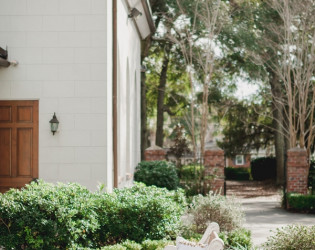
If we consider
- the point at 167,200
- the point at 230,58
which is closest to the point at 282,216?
the point at 167,200

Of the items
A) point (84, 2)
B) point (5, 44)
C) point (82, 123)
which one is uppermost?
point (84, 2)

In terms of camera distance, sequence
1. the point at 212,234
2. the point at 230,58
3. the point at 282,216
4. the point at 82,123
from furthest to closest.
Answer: the point at 230,58 → the point at 282,216 → the point at 82,123 → the point at 212,234

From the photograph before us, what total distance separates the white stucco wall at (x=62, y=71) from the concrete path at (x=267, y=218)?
370 centimetres

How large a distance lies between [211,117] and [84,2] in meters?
21.3

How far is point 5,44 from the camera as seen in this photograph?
1047 cm

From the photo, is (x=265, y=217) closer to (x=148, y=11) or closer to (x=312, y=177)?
(x=312, y=177)

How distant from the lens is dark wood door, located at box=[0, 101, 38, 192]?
10477 millimetres

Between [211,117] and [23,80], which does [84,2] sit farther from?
[211,117]

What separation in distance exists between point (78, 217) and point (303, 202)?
9968mm

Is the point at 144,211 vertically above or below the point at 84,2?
below

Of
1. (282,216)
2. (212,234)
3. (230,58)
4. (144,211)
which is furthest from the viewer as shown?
(230,58)

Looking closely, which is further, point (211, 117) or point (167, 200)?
point (211, 117)

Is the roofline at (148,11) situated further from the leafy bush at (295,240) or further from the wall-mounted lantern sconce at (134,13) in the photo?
the leafy bush at (295,240)

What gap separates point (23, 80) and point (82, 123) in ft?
4.94
